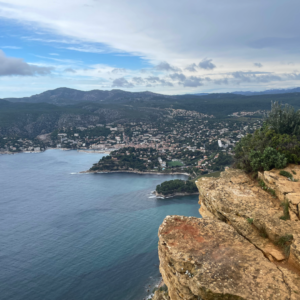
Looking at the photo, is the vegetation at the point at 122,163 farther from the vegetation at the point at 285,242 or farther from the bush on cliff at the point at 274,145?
the vegetation at the point at 285,242

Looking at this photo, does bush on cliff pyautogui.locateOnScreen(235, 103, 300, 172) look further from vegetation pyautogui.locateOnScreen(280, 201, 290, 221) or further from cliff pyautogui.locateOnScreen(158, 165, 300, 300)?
vegetation pyautogui.locateOnScreen(280, 201, 290, 221)

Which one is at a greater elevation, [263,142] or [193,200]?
[263,142]

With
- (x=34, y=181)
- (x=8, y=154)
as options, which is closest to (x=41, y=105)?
(x=8, y=154)

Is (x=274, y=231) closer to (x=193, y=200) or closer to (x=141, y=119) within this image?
(x=193, y=200)

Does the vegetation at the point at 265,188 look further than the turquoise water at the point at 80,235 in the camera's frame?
No

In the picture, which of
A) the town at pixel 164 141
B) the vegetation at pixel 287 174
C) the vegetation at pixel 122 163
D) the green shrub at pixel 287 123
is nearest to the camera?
the vegetation at pixel 287 174

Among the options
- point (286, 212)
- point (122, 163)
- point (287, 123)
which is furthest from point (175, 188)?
point (286, 212)

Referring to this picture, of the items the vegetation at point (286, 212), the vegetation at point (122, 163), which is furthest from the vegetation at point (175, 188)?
the vegetation at point (286, 212)
